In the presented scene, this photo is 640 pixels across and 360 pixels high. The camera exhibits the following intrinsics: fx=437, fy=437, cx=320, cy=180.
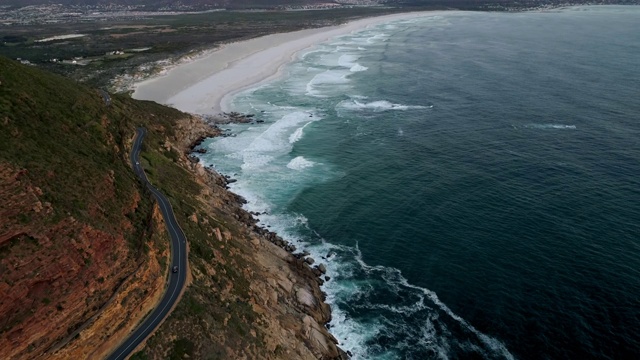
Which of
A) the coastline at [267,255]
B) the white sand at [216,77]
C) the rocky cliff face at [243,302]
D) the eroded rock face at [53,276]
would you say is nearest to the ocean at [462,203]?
the coastline at [267,255]

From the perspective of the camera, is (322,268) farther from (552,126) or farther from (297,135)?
(552,126)

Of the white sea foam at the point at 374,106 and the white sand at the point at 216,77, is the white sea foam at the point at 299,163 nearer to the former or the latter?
the white sea foam at the point at 374,106

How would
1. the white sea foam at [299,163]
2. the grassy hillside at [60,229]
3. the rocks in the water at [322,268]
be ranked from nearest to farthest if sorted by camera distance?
the grassy hillside at [60,229] → the rocks in the water at [322,268] → the white sea foam at [299,163]

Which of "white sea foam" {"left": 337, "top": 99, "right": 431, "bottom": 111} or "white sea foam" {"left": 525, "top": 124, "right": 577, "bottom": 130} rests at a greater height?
"white sea foam" {"left": 337, "top": 99, "right": 431, "bottom": 111}

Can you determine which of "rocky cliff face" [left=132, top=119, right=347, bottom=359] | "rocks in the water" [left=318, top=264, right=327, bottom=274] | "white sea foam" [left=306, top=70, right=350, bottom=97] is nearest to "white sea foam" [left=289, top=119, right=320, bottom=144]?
"white sea foam" [left=306, top=70, right=350, bottom=97]

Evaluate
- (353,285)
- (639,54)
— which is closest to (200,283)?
(353,285)

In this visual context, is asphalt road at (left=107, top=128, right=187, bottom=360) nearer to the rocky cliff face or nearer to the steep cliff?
the steep cliff
